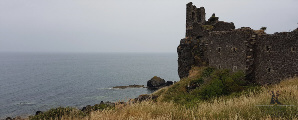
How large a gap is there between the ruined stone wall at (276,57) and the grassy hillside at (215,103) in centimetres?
166

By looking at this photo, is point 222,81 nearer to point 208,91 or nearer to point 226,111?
point 208,91

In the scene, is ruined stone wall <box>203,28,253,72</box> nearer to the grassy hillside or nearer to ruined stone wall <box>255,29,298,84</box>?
the grassy hillside

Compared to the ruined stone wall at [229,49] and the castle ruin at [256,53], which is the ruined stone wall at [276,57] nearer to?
the castle ruin at [256,53]

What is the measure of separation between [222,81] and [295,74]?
6.62 meters

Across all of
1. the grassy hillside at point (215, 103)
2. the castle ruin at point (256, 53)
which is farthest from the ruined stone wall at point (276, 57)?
the grassy hillside at point (215, 103)

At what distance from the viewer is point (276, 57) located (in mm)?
20438

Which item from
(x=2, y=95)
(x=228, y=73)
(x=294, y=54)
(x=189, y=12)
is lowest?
(x=2, y=95)

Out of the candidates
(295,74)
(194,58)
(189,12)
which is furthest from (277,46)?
(189,12)

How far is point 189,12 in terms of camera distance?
126 ft

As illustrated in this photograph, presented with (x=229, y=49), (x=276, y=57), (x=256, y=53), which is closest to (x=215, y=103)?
(x=276, y=57)

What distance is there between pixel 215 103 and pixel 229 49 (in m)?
15.4

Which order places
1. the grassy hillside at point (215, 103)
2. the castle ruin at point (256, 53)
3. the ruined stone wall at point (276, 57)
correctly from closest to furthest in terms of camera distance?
1. the grassy hillside at point (215, 103)
2. the ruined stone wall at point (276, 57)
3. the castle ruin at point (256, 53)

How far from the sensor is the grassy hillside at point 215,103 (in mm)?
7508

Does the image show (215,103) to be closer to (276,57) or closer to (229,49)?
(276,57)
